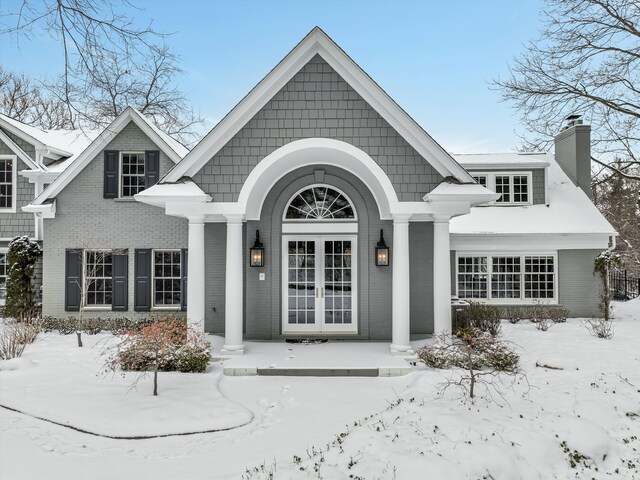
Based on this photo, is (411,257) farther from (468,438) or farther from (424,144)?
(468,438)

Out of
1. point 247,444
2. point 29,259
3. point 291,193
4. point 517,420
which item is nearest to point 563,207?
point 291,193

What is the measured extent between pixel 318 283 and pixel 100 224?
728 centimetres

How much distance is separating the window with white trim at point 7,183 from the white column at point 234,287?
31.0 ft

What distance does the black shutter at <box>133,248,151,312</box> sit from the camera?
40.5 feet

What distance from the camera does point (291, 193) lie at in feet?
33.4

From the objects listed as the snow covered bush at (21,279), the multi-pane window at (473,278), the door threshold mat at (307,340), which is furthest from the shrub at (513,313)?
the snow covered bush at (21,279)

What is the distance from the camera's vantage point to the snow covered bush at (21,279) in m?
12.1

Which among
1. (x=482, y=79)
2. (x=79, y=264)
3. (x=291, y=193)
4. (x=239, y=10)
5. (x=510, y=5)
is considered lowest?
(x=79, y=264)

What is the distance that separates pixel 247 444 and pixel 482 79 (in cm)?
1795

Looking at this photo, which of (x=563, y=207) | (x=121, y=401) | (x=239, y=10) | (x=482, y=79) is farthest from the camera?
(x=482, y=79)

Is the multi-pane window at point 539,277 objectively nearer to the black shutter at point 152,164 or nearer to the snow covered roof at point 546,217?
the snow covered roof at point 546,217

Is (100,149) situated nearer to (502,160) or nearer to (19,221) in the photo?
(19,221)

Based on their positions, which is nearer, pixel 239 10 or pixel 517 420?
pixel 517 420

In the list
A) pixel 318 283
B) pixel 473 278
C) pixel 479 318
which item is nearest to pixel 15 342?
pixel 318 283
